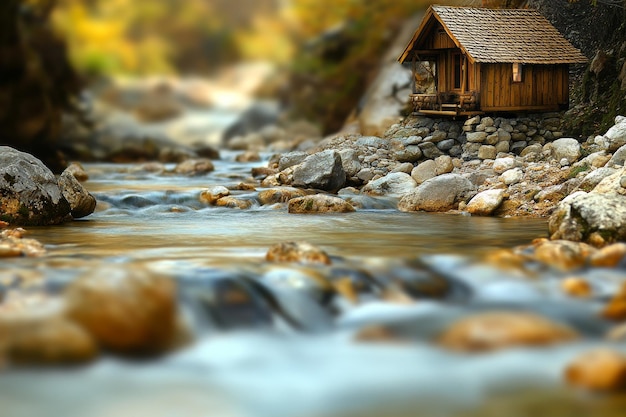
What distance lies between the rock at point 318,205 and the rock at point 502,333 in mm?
5992

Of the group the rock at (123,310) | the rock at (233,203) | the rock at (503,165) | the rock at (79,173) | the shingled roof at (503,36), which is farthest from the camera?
the rock at (79,173)

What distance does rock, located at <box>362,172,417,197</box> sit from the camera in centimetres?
1363

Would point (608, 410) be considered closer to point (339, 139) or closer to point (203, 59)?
point (339, 139)

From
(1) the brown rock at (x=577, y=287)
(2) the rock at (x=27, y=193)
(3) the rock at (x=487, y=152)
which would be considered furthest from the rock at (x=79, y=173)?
(1) the brown rock at (x=577, y=287)

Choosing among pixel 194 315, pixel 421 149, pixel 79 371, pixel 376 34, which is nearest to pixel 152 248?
pixel 194 315

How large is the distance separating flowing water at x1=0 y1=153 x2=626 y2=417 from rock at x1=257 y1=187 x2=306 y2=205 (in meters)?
3.28

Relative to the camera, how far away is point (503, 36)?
14.9 meters

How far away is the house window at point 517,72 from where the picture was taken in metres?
14.5

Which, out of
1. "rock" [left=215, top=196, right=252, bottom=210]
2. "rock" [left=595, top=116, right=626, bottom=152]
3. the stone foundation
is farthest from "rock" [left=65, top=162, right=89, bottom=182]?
"rock" [left=595, top=116, right=626, bottom=152]

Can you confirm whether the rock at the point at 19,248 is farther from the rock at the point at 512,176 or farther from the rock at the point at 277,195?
the rock at the point at 512,176

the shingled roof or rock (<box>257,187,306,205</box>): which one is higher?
the shingled roof

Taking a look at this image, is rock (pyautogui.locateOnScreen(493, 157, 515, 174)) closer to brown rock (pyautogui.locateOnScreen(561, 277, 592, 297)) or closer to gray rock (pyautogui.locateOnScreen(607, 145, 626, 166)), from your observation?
gray rock (pyautogui.locateOnScreen(607, 145, 626, 166))

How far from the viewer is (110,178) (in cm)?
1673

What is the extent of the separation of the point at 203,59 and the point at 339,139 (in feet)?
39.9
